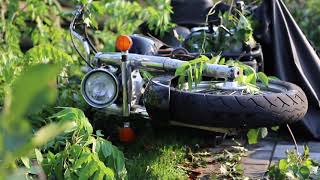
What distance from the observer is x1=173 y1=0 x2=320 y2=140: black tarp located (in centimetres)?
439

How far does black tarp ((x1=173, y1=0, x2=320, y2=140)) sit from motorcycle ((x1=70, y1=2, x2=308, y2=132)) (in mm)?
409

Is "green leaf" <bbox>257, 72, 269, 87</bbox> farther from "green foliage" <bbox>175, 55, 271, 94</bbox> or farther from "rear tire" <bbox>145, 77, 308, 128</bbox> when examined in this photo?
"rear tire" <bbox>145, 77, 308, 128</bbox>

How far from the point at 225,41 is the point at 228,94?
1.16 m

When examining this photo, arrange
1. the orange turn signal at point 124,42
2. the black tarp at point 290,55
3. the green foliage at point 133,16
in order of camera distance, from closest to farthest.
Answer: the orange turn signal at point 124,42 → the black tarp at point 290,55 → the green foliage at point 133,16

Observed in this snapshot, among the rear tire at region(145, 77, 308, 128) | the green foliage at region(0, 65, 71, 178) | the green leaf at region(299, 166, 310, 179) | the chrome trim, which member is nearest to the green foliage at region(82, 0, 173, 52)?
the chrome trim

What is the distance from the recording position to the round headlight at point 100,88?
363cm

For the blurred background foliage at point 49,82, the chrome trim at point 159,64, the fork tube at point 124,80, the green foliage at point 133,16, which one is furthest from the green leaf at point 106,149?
the green foliage at point 133,16

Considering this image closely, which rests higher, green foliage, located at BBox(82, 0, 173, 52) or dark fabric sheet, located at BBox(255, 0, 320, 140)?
green foliage, located at BBox(82, 0, 173, 52)

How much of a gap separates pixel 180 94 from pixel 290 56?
1.55 m

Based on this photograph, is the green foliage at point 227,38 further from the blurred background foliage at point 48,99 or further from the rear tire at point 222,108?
the rear tire at point 222,108

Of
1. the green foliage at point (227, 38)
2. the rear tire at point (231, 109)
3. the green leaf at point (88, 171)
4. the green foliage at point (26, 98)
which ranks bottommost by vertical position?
the green leaf at point (88, 171)

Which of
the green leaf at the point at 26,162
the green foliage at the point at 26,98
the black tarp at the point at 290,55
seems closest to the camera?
the green foliage at the point at 26,98

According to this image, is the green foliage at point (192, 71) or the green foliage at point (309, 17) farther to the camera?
the green foliage at point (309, 17)

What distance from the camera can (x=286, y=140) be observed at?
439 centimetres
